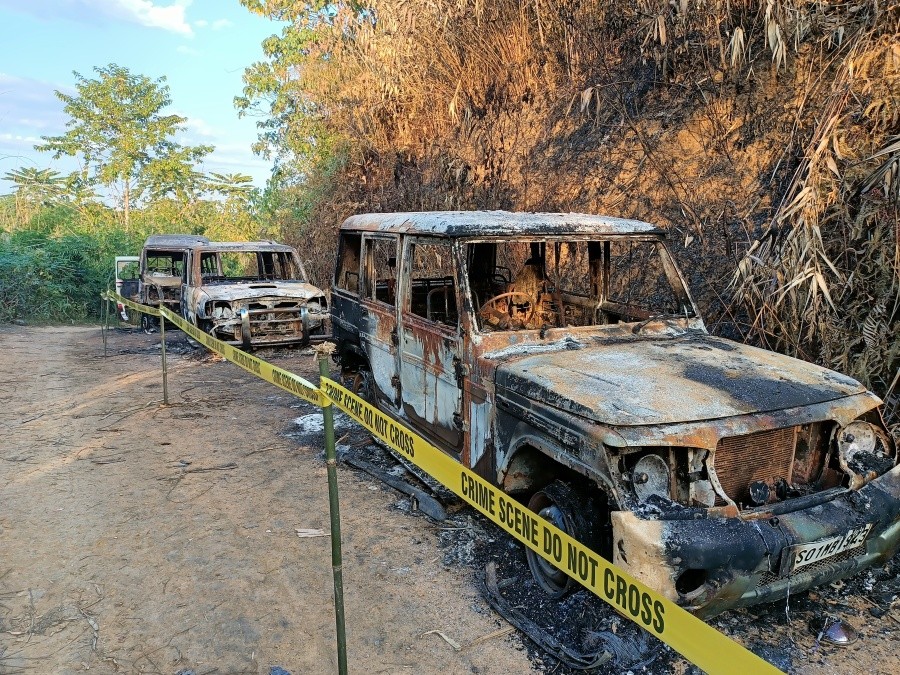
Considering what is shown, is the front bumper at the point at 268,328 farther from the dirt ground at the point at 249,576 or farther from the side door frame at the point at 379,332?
the side door frame at the point at 379,332

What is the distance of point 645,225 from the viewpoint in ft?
14.6

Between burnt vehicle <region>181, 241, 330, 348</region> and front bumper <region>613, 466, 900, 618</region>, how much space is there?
287 inches

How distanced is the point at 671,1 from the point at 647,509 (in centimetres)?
641

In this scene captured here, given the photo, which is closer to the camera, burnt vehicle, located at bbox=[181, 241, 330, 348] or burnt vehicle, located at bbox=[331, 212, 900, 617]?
burnt vehicle, located at bbox=[331, 212, 900, 617]

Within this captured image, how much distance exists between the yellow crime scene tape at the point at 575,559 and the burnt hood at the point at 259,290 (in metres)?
5.64

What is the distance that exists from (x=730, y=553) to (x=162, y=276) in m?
13.5

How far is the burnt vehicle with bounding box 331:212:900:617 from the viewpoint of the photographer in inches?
102

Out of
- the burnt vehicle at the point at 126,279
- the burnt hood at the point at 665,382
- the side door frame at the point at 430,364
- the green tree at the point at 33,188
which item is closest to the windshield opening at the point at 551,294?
the side door frame at the point at 430,364

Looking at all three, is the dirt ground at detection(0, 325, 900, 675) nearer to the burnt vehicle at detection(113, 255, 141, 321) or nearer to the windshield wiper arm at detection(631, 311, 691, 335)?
the windshield wiper arm at detection(631, 311, 691, 335)

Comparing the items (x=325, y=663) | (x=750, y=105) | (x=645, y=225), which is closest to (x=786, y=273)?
(x=645, y=225)

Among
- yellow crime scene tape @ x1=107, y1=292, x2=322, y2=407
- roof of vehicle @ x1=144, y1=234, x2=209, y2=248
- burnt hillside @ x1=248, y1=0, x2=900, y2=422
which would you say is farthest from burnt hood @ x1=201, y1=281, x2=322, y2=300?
roof of vehicle @ x1=144, y1=234, x2=209, y2=248

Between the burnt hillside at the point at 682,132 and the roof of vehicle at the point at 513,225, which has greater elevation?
the burnt hillside at the point at 682,132

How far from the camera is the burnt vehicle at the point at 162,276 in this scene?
12.3 meters

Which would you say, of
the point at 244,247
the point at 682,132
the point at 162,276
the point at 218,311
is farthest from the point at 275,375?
the point at 162,276
